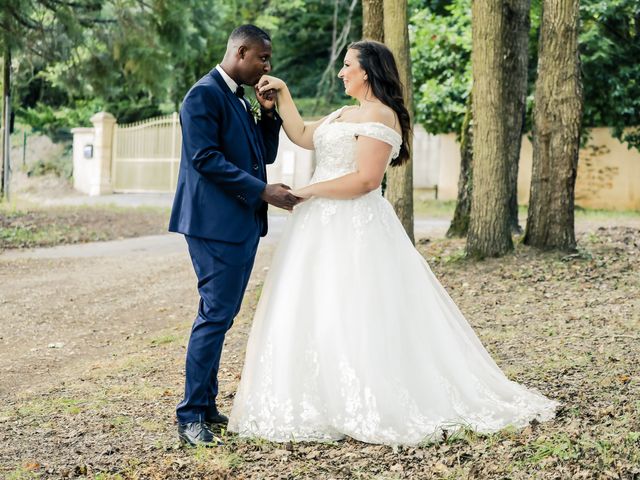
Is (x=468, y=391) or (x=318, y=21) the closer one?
(x=468, y=391)

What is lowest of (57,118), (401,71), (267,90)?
(267,90)

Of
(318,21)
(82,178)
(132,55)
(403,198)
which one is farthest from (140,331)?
(318,21)

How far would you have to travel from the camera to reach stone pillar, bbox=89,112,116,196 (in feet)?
95.1

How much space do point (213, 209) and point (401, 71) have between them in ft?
20.7

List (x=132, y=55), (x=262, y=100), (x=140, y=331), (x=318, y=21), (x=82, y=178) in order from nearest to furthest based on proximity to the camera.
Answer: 1. (x=262, y=100)
2. (x=140, y=331)
3. (x=132, y=55)
4. (x=82, y=178)
5. (x=318, y=21)

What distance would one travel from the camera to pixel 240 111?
15.0ft

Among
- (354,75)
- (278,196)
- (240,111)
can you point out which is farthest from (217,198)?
(354,75)

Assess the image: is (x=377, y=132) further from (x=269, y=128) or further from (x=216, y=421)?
(x=216, y=421)

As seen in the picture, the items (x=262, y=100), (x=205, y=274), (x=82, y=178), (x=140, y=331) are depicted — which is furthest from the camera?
(x=82, y=178)

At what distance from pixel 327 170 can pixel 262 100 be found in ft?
1.66

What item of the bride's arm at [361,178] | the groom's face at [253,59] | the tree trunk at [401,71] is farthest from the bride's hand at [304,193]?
the tree trunk at [401,71]

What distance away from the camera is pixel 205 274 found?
14.7 feet

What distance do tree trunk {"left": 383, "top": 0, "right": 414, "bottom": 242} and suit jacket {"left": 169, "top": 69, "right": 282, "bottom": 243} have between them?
17.9ft

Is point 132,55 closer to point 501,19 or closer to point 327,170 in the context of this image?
point 501,19
